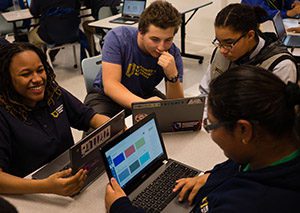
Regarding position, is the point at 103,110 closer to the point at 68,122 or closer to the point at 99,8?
the point at 68,122

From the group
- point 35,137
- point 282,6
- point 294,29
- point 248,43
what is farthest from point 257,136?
point 282,6

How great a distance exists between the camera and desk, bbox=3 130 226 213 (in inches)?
50.6

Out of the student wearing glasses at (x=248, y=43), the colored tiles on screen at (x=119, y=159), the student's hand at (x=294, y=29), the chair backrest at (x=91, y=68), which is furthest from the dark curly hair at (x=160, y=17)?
the student's hand at (x=294, y=29)

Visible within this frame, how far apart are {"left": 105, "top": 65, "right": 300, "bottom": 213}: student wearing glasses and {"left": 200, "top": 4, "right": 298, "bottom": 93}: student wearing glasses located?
923 millimetres

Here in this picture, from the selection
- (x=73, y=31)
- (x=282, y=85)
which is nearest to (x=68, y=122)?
(x=282, y=85)

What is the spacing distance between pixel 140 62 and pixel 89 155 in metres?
1.03

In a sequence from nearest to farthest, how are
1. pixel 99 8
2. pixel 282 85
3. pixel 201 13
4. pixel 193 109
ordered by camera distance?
pixel 282 85 → pixel 193 109 → pixel 99 8 → pixel 201 13

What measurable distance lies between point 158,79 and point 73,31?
2141mm

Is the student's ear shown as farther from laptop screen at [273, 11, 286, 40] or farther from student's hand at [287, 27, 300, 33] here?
student's hand at [287, 27, 300, 33]

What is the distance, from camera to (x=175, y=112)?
1705mm

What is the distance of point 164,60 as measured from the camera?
2.10m

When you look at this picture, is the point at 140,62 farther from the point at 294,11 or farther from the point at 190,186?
the point at 294,11

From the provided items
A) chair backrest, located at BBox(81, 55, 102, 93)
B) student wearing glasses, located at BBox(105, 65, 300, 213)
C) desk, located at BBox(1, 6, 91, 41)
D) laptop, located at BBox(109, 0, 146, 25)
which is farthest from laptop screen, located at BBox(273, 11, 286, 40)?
desk, located at BBox(1, 6, 91, 41)

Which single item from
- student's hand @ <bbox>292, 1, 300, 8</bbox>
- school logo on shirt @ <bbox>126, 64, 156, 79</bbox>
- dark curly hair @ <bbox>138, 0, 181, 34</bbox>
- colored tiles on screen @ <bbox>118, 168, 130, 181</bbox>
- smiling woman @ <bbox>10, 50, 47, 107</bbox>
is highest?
dark curly hair @ <bbox>138, 0, 181, 34</bbox>
